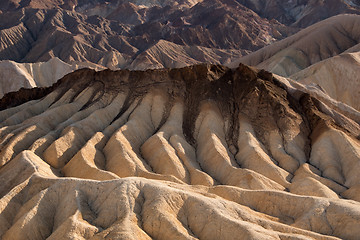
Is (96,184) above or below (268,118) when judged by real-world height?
above

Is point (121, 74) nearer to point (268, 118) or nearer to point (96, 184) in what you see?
point (268, 118)

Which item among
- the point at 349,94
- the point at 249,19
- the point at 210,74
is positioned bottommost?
the point at 249,19

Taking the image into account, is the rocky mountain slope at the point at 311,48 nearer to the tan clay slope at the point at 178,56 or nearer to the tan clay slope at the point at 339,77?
the tan clay slope at the point at 339,77

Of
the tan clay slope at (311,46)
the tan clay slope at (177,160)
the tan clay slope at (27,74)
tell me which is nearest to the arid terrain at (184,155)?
the tan clay slope at (177,160)

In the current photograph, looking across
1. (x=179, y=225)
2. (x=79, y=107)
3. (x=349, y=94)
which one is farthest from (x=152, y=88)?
(x=349, y=94)

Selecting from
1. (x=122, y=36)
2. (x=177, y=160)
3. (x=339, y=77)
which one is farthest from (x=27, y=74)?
(x=122, y=36)
